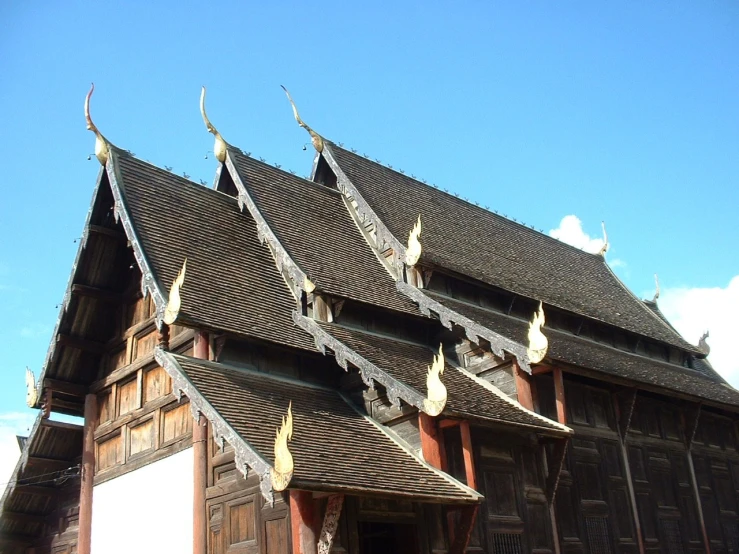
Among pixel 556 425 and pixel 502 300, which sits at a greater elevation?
pixel 502 300

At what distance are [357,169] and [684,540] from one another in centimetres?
1070

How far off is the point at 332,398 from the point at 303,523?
337 cm

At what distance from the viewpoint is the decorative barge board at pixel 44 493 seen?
1638cm

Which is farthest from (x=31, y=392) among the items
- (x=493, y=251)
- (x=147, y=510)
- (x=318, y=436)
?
(x=493, y=251)

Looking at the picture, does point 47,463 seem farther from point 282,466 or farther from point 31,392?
point 282,466

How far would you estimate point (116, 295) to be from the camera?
15.9 meters

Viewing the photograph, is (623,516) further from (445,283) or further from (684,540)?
(445,283)

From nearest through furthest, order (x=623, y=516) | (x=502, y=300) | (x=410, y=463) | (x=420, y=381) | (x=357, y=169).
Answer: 1. (x=410, y=463)
2. (x=420, y=381)
3. (x=623, y=516)
4. (x=502, y=300)
5. (x=357, y=169)

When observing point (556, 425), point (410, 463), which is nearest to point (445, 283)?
point (556, 425)

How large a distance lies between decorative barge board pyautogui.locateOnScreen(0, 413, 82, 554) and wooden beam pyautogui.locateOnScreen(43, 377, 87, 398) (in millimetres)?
689

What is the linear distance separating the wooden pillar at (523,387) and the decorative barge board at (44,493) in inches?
336

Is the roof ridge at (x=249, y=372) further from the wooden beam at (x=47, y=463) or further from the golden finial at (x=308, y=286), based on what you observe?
the wooden beam at (x=47, y=463)

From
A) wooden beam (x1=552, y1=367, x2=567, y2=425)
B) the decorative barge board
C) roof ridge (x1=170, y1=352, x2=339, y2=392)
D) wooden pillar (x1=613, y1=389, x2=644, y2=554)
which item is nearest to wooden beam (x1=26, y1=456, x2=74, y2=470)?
the decorative barge board

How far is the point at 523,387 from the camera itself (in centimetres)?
1412
